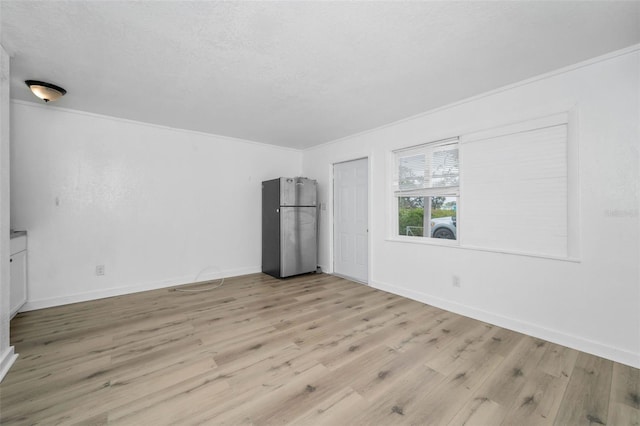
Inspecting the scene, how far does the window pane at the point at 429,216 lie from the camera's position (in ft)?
10.4

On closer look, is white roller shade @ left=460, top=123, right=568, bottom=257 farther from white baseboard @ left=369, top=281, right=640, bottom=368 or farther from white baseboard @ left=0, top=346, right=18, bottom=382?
white baseboard @ left=0, top=346, right=18, bottom=382

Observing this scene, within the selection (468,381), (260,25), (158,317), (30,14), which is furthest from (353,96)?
(158,317)

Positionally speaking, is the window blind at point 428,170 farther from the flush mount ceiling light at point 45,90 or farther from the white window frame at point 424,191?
the flush mount ceiling light at point 45,90

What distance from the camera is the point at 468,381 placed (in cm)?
180

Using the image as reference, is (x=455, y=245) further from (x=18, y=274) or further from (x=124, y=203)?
(x=18, y=274)

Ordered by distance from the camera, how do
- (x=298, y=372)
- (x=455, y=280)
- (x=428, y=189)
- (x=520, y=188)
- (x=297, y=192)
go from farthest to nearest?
(x=297, y=192)
(x=428, y=189)
(x=455, y=280)
(x=520, y=188)
(x=298, y=372)

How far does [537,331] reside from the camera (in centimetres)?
240

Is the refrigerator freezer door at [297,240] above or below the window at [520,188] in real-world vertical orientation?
below

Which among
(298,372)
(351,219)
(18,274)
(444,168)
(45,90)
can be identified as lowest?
(298,372)

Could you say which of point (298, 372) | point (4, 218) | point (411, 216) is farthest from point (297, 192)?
point (4, 218)

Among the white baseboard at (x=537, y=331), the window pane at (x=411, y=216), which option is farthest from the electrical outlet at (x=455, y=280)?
the window pane at (x=411, y=216)

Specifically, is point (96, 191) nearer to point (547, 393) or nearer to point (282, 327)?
point (282, 327)

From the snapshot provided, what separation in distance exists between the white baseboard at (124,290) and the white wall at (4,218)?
138 cm

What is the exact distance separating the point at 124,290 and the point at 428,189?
14.5 ft
